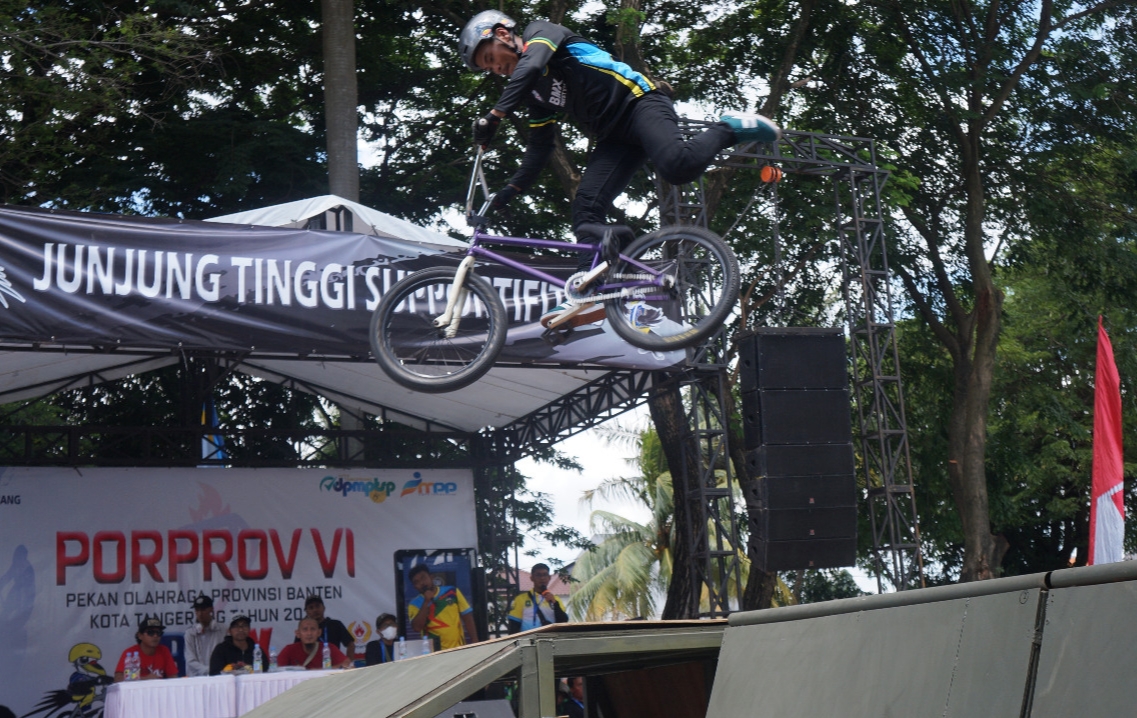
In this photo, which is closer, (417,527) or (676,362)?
(676,362)

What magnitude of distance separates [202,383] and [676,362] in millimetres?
4863

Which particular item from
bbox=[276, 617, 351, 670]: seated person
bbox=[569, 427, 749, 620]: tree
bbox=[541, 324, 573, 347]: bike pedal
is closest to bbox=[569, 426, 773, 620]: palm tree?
bbox=[569, 427, 749, 620]: tree

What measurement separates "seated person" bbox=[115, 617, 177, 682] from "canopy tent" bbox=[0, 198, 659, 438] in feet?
7.80

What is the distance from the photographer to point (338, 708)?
11.9 feet

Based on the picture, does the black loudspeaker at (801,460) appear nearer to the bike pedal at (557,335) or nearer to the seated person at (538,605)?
the seated person at (538,605)

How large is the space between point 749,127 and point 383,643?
22.0ft

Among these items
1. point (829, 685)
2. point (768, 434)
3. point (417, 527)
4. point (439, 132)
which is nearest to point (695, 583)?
point (768, 434)

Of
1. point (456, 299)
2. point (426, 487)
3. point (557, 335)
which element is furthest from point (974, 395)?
point (456, 299)

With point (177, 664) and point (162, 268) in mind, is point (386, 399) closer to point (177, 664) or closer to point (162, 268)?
point (177, 664)

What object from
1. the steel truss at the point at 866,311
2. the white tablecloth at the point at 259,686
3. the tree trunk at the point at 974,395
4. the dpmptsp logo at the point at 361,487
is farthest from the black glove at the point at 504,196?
the tree trunk at the point at 974,395

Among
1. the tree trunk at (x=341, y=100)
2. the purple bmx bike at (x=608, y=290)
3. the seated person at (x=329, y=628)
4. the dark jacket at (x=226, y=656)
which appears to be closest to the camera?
the purple bmx bike at (x=608, y=290)

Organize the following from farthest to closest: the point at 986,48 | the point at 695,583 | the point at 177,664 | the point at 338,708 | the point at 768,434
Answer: the point at 986,48 < the point at 177,664 < the point at 695,583 < the point at 768,434 < the point at 338,708

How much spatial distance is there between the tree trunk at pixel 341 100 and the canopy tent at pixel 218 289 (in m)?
1.85

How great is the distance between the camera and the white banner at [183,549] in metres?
8.97
